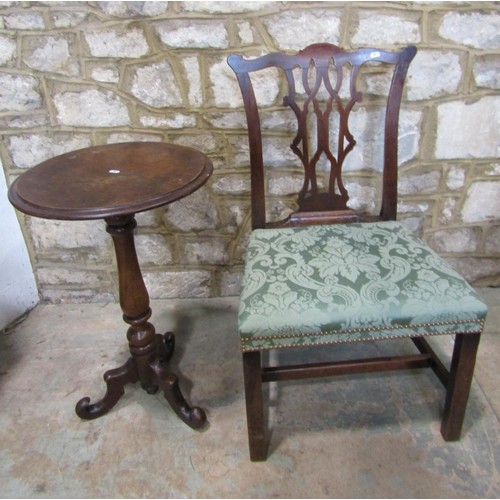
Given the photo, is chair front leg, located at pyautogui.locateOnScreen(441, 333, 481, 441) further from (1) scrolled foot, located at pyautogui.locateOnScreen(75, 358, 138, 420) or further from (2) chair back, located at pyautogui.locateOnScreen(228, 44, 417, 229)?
(1) scrolled foot, located at pyautogui.locateOnScreen(75, 358, 138, 420)

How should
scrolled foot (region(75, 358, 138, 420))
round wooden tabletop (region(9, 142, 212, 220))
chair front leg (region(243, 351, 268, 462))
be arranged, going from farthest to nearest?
scrolled foot (region(75, 358, 138, 420)), chair front leg (region(243, 351, 268, 462)), round wooden tabletop (region(9, 142, 212, 220))

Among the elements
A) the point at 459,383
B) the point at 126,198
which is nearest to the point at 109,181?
the point at 126,198

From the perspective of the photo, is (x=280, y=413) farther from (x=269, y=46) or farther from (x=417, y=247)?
(x=269, y=46)

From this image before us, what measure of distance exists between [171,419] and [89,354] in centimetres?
51

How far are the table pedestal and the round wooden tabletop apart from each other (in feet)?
0.70

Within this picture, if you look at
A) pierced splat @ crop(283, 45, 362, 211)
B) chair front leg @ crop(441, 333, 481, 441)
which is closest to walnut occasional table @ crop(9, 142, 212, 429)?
pierced splat @ crop(283, 45, 362, 211)

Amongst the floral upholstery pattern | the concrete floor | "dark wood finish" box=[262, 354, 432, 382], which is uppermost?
the floral upholstery pattern

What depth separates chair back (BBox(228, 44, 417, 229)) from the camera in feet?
4.48

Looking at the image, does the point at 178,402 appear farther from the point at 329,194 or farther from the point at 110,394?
the point at 329,194

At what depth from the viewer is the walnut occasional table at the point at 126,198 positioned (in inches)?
41.6

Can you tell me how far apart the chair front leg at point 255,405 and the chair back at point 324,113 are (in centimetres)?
50

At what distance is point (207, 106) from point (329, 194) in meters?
0.60

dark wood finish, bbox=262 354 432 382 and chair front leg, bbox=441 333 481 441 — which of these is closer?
chair front leg, bbox=441 333 481 441

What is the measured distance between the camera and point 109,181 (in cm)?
117
